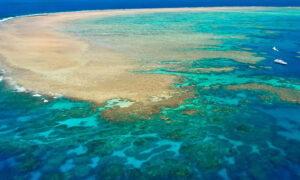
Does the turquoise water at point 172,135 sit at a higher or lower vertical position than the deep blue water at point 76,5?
lower

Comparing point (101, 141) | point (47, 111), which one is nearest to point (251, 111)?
point (101, 141)

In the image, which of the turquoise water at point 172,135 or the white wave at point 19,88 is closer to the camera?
the turquoise water at point 172,135

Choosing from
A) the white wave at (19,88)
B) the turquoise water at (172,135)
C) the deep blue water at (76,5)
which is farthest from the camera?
the deep blue water at (76,5)

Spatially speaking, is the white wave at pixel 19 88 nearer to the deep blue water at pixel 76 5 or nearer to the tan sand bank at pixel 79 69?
the tan sand bank at pixel 79 69

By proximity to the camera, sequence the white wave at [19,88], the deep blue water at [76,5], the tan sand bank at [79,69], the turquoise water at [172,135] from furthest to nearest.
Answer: the deep blue water at [76,5], the white wave at [19,88], the tan sand bank at [79,69], the turquoise water at [172,135]

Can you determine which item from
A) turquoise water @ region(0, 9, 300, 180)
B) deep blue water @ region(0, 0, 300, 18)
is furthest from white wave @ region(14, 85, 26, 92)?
deep blue water @ region(0, 0, 300, 18)

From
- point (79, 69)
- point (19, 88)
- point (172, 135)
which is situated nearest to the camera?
point (172, 135)

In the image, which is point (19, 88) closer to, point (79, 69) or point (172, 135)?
point (79, 69)

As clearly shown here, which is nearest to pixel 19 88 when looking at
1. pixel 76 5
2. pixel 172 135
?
pixel 172 135

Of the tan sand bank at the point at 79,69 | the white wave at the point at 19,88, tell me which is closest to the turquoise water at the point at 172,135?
the white wave at the point at 19,88
